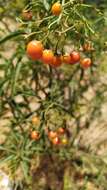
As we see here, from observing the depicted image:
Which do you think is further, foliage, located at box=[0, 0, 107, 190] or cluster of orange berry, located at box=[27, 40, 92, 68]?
foliage, located at box=[0, 0, 107, 190]

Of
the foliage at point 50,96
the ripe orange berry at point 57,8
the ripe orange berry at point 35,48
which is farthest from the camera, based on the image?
the foliage at point 50,96

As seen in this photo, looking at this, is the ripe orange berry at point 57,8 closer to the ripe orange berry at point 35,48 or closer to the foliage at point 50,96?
the foliage at point 50,96

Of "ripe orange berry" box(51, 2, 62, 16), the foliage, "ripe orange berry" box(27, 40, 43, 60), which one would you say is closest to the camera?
"ripe orange berry" box(27, 40, 43, 60)

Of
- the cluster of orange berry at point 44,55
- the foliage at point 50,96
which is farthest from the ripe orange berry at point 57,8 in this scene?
the cluster of orange berry at point 44,55

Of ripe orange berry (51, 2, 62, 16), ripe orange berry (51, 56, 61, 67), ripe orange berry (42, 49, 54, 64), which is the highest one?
ripe orange berry (51, 2, 62, 16)

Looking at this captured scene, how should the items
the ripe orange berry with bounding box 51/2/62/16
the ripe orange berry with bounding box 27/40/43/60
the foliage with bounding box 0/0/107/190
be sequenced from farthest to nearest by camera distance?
the foliage with bounding box 0/0/107/190, the ripe orange berry with bounding box 51/2/62/16, the ripe orange berry with bounding box 27/40/43/60

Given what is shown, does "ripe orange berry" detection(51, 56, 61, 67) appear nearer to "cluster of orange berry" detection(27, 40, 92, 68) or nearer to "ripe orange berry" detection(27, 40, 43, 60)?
"cluster of orange berry" detection(27, 40, 92, 68)

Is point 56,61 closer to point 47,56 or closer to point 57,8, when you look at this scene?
point 47,56

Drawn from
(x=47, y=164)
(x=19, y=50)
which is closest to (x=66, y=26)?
(x=19, y=50)

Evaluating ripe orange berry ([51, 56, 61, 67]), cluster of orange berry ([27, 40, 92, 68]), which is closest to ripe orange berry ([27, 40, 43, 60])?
cluster of orange berry ([27, 40, 92, 68])

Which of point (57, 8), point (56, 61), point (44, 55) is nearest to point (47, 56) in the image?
point (44, 55)

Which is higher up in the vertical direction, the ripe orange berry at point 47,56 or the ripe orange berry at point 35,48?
the ripe orange berry at point 35,48

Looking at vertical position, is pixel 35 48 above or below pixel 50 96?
above
